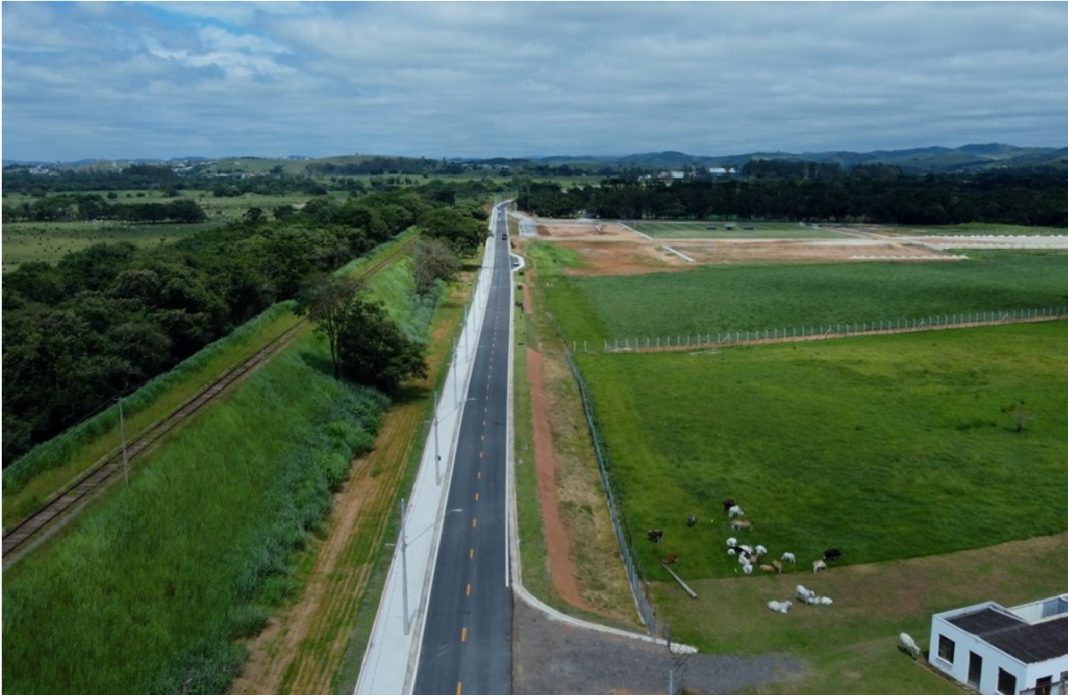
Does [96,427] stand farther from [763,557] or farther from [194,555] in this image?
[763,557]

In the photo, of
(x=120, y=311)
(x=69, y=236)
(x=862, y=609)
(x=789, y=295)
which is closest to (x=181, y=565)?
(x=862, y=609)

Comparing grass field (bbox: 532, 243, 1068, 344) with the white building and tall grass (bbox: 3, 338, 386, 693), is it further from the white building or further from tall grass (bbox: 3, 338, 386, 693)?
the white building

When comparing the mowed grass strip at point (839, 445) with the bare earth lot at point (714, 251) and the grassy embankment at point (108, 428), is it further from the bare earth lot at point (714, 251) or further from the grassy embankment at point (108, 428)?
the bare earth lot at point (714, 251)

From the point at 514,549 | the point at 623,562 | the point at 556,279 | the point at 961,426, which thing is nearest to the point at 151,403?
the point at 514,549

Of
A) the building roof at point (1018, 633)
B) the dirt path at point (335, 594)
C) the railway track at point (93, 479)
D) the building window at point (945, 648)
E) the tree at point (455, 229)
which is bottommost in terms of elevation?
the dirt path at point (335, 594)

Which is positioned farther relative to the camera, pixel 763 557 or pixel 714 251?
pixel 714 251

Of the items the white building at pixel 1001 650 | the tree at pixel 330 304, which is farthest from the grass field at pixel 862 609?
the tree at pixel 330 304

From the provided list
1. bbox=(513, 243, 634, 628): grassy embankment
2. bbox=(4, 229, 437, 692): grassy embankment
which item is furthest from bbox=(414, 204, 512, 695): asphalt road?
bbox=(4, 229, 437, 692): grassy embankment
